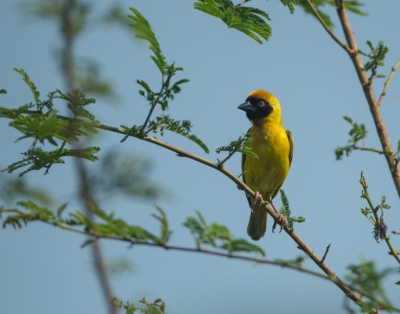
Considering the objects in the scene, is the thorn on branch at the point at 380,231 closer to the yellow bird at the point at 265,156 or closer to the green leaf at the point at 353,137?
the green leaf at the point at 353,137

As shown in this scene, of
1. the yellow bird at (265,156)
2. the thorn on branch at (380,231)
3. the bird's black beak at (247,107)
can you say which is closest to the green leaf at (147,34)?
the thorn on branch at (380,231)

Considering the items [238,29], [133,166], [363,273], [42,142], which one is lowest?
[363,273]

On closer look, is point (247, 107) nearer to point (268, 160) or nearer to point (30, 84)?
point (268, 160)

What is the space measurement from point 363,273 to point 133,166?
0.78m

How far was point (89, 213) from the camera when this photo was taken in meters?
1.30

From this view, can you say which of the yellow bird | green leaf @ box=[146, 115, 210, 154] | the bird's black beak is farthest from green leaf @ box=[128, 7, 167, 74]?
the bird's black beak

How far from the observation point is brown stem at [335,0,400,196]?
2.87m

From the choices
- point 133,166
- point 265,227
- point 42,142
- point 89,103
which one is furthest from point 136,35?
point 265,227

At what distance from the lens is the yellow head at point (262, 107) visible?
706cm

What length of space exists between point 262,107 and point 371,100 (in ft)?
13.8

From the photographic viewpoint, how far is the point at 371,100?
3.04 meters

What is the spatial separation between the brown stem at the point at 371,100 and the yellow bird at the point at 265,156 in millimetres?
3056

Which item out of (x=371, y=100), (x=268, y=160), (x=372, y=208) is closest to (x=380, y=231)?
(x=372, y=208)

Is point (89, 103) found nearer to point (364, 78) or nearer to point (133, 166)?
point (133, 166)
